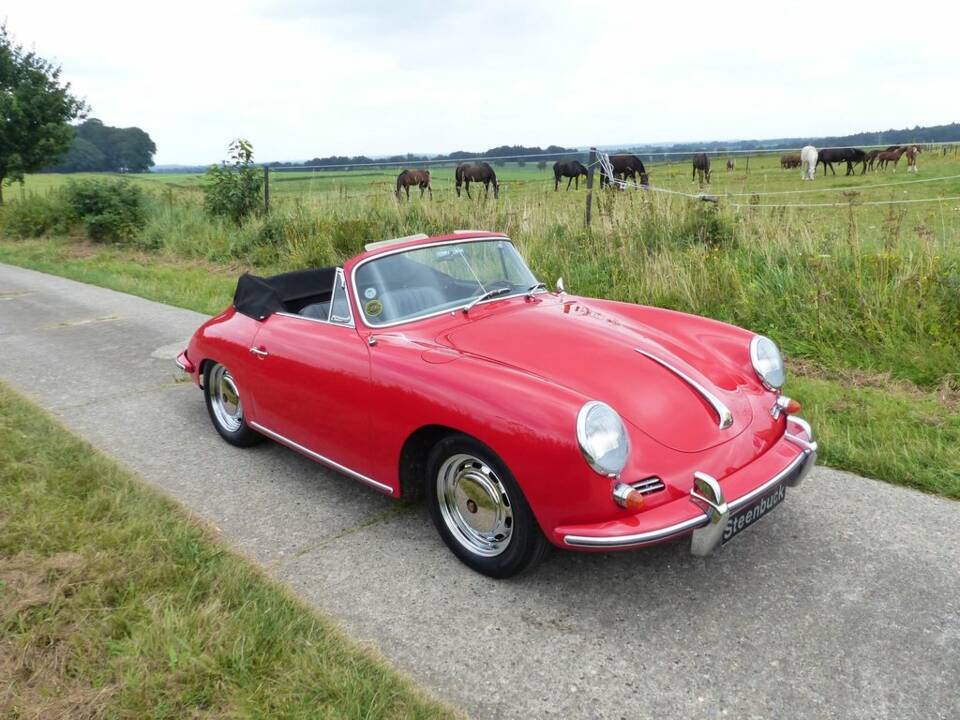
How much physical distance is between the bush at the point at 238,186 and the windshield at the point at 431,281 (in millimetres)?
11381

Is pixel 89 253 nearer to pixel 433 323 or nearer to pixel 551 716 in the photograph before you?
pixel 433 323

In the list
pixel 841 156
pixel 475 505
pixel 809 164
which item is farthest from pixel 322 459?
pixel 841 156

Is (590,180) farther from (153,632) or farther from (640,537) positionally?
(153,632)

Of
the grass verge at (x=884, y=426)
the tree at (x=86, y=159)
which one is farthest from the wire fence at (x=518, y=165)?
the tree at (x=86, y=159)

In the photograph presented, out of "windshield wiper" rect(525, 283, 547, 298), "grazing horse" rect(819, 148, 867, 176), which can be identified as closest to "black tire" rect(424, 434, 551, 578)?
"windshield wiper" rect(525, 283, 547, 298)

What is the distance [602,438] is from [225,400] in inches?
119

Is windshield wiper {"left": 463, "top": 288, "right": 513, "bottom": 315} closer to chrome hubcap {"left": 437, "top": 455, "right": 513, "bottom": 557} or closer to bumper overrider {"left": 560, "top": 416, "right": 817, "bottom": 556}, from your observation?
chrome hubcap {"left": 437, "top": 455, "right": 513, "bottom": 557}

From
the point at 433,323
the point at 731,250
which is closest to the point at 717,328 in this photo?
the point at 433,323

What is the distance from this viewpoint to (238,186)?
14617mm

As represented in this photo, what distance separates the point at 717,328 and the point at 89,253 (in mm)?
15266

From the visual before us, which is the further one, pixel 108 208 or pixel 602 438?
pixel 108 208

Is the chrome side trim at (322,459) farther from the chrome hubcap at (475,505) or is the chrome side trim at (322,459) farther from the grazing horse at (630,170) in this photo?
the grazing horse at (630,170)

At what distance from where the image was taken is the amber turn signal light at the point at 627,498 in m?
2.71

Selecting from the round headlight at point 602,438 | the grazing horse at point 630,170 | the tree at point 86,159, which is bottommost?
the round headlight at point 602,438
